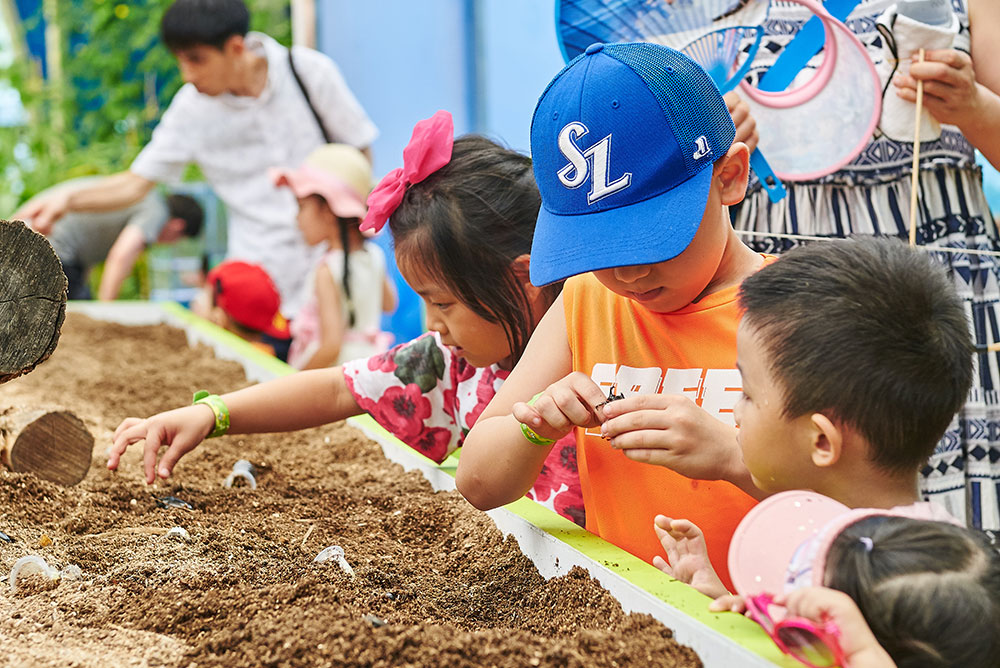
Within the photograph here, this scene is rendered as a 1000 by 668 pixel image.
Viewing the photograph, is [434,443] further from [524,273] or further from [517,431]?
[517,431]

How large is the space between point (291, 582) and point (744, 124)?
103cm

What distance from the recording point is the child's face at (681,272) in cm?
132

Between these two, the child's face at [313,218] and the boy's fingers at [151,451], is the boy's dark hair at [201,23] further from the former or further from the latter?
the boy's fingers at [151,451]

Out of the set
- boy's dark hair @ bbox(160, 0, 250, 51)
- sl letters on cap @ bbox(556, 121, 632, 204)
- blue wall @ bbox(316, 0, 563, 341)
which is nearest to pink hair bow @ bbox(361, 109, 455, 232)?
sl letters on cap @ bbox(556, 121, 632, 204)

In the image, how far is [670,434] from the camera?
1.15 metres

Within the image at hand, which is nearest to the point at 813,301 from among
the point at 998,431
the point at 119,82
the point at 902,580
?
the point at 902,580

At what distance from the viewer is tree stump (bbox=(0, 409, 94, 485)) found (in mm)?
1977

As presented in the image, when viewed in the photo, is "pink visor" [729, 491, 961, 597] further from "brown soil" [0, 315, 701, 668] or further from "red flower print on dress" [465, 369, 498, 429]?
"red flower print on dress" [465, 369, 498, 429]

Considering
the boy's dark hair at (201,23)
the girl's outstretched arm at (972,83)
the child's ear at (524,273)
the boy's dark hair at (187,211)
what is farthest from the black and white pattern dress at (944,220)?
the boy's dark hair at (187,211)

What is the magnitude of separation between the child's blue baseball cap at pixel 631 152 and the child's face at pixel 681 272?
53 millimetres

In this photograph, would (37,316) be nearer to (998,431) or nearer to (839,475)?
(839,475)

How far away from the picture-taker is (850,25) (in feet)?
5.97

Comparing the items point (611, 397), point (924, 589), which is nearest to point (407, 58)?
point (611, 397)

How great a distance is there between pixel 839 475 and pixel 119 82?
9.38 meters
